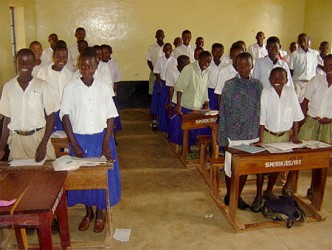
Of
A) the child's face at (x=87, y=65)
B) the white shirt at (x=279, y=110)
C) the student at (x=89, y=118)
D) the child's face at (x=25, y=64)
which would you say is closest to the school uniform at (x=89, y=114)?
the student at (x=89, y=118)

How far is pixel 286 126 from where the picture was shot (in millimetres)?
3861

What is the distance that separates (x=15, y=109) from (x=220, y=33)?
745cm

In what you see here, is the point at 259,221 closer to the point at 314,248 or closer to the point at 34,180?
the point at 314,248

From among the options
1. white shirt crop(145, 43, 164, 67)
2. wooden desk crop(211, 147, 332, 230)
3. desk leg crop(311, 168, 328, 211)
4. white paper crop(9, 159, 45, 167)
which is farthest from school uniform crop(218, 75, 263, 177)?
white shirt crop(145, 43, 164, 67)

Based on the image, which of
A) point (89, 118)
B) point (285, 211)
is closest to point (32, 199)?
point (89, 118)

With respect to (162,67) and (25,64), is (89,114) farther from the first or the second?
(162,67)

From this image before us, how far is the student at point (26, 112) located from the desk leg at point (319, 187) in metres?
2.68

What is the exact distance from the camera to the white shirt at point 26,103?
3.24 metres

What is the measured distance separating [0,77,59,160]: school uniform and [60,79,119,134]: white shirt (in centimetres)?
15

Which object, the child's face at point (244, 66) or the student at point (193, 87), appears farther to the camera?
the student at point (193, 87)

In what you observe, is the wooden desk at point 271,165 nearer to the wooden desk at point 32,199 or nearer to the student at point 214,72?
the wooden desk at point 32,199

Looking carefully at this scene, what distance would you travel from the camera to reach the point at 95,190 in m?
3.42

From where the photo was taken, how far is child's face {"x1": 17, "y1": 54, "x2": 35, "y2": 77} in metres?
3.15

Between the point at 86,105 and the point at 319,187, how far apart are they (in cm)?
249
